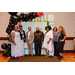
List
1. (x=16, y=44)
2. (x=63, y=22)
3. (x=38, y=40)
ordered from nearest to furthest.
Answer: (x=16, y=44), (x=38, y=40), (x=63, y=22)

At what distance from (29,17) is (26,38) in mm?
973

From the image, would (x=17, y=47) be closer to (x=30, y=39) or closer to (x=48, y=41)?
(x=30, y=39)

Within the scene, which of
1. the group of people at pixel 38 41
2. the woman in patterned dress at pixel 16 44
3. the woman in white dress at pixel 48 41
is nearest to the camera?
the woman in patterned dress at pixel 16 44

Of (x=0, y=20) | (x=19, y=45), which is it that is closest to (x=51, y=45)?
(x=19, y=45)

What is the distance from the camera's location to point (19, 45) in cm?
338

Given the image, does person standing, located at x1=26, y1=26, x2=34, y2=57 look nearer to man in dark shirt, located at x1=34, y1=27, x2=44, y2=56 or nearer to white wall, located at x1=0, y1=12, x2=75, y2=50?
man in dark shirt, located at x1=34, y1=27, x2=44, y2=56

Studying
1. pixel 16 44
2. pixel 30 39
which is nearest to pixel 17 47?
pixel 16 44

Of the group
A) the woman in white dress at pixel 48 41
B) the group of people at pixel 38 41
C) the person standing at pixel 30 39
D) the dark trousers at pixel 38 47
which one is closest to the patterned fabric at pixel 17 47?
the group of people at pixel 38 41

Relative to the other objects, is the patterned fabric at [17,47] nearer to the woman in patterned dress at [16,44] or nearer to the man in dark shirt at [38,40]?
the woman in patterned dress at [16,44]

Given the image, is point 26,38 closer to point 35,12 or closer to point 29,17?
point 29,17

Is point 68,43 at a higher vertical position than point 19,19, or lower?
lower

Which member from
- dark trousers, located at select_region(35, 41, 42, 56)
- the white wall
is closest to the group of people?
dark trousers, located at select_region(35, 41, 42, 56)

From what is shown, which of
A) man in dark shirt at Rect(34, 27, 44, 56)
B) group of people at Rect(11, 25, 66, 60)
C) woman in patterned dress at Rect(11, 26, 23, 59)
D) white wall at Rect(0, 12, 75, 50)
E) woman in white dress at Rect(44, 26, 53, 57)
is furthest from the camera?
white wall at Rect(0, 12, 75, 50)

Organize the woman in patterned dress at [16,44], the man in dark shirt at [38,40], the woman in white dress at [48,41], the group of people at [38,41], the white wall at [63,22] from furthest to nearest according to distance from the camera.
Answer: the white wall at [63,22] → the man in dark shirt at [38,40] → the woman in white dress at [48,41] → the group of people at [38,41] → the woman in patterned dress at [16,44]
